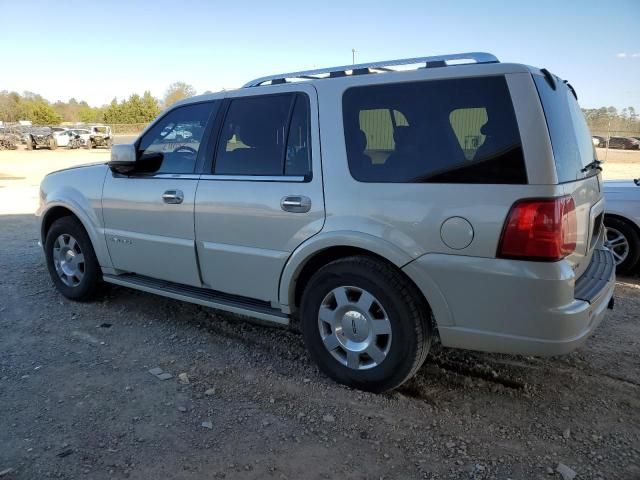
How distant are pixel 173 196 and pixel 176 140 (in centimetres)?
53

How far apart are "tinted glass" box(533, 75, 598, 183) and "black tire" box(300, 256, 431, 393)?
1031 millimetres

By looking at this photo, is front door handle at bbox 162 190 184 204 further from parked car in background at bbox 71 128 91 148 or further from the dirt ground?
parked car in background at bbox 71 128 91 148

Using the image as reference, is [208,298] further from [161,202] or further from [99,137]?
[99,137]

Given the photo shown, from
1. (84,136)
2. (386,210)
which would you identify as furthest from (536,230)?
(84,136)

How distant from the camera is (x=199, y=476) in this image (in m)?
2.53

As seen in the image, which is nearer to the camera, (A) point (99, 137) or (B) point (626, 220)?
(B) point (626, 220)

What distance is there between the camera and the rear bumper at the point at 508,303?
2.65 m

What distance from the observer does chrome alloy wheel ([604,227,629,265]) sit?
571 cm

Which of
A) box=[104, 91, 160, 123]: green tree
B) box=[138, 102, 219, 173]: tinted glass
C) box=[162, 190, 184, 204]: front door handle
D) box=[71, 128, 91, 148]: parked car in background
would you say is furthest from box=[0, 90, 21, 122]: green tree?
box=[162, 190, 184, 204]: front door handle

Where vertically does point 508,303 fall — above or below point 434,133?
below

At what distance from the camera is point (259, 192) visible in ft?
11.4

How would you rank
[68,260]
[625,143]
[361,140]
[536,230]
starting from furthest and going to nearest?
[625,143] < [68,260] < [361,140] < [536,230]

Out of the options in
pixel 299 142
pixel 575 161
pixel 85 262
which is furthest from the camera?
pixel 85 262

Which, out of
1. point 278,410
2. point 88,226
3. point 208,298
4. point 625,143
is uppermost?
point 88,226
